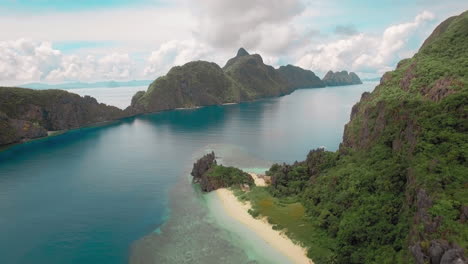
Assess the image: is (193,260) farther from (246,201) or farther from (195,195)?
(195,195)

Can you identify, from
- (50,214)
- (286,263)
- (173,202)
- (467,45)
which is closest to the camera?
(286,263)

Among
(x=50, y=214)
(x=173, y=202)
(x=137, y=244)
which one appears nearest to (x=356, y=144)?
(x=173, y=202)

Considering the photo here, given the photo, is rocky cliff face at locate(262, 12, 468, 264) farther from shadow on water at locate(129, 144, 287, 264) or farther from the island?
shadow on water at locate(129, 144, 287, 264)

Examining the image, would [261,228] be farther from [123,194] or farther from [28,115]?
[28,115]

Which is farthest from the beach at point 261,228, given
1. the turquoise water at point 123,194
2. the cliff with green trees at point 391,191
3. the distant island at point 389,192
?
the turquoise water at point 123,194

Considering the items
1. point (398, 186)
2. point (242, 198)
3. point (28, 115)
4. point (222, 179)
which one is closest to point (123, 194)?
point (222, 179)

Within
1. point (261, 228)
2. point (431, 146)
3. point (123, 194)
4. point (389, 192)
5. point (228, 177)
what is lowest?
point (261, 228)
